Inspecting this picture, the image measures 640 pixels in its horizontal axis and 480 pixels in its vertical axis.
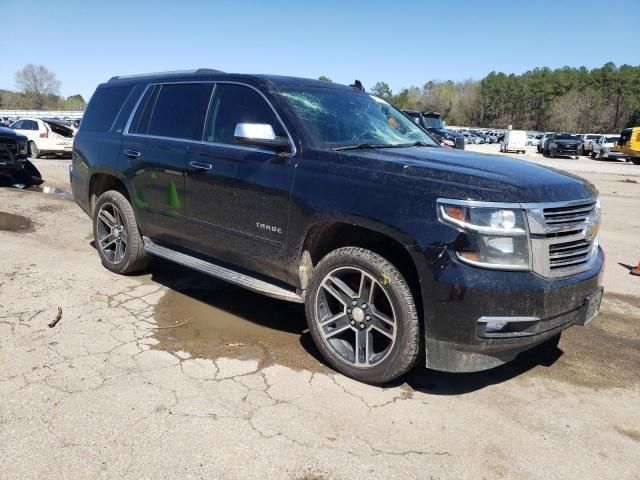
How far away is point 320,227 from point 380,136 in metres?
1.12

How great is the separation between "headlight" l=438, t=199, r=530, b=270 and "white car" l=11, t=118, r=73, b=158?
19.1 meters

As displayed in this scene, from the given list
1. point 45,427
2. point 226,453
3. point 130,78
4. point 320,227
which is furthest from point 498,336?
point 130,78

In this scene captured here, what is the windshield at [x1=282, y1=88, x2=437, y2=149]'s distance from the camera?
12.7 ft

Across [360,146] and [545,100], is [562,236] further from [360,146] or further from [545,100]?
[545,100]

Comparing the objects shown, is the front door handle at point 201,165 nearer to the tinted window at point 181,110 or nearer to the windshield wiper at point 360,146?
the tinted window at point 181,110

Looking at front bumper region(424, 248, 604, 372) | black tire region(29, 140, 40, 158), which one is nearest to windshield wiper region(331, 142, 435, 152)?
front bumper region(424, 248, 604, 372)

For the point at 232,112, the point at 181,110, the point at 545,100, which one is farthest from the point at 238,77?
the point at 545,100

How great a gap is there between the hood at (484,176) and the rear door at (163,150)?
170 cm

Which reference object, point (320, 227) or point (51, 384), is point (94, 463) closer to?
point (51, 384)

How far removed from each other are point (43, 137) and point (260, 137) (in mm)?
17982

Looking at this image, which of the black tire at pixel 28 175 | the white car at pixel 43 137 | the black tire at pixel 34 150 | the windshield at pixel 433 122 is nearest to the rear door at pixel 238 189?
the black tire at pixel 28 175

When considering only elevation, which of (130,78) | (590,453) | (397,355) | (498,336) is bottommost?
(590,453)

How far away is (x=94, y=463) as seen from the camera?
255cm

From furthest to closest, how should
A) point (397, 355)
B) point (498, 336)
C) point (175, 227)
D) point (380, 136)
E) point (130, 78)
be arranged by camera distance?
1. point (130, 78)
2. point (175, 227)
3. point (380, 136)
4. point (397, 355)
5. point (498, 336)
